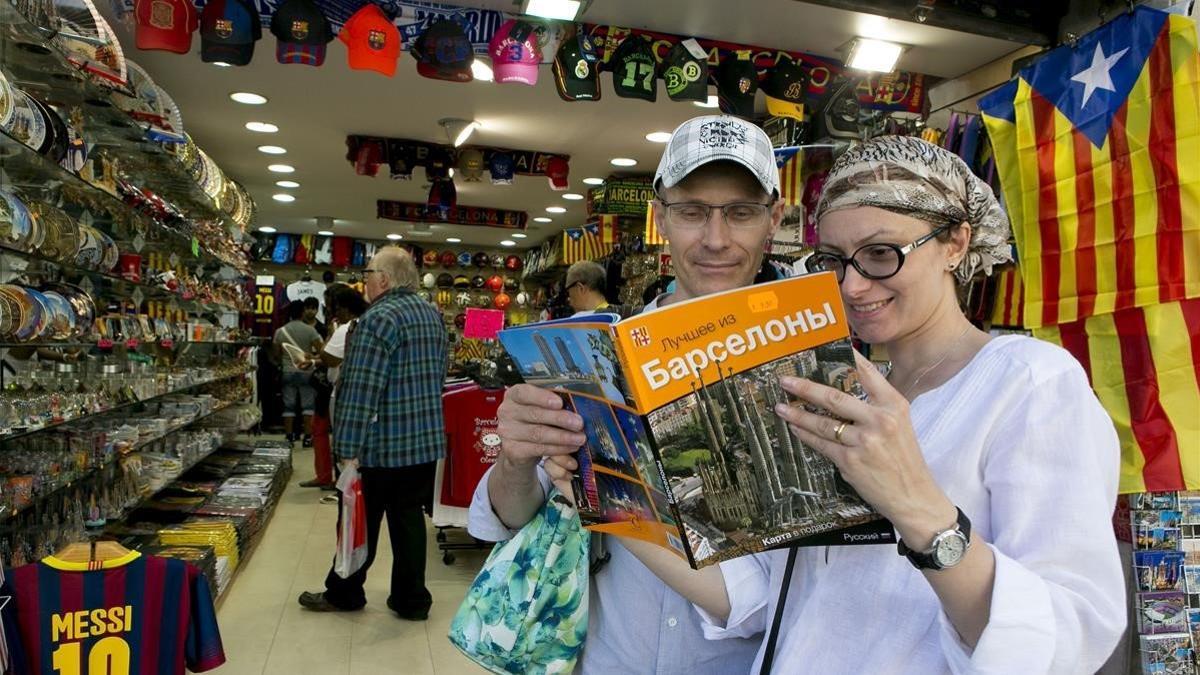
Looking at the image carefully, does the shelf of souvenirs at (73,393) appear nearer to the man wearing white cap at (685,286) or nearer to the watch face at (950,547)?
the man wearing white cap at (685,286)

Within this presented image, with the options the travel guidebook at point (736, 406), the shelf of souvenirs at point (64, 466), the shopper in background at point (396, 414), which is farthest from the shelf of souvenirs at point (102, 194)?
the travel guidebook at point (736, 406)

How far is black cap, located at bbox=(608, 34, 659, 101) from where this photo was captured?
446 cm

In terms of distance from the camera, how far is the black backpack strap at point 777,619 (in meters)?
1.05

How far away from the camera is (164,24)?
12.5ft

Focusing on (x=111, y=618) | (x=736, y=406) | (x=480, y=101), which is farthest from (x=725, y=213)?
(x=480, y=101)

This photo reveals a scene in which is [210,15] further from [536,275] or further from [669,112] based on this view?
[536,275]

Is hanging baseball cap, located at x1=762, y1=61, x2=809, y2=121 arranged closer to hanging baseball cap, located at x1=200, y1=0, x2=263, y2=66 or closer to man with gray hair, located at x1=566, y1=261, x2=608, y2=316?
man with gray hair, located at x1=566, y1=261, x2=608, y2=316

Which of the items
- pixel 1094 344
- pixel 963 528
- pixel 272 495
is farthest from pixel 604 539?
pixel 272 495

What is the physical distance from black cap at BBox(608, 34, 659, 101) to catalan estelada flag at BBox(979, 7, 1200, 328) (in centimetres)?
232

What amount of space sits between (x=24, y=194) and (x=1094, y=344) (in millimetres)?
3639

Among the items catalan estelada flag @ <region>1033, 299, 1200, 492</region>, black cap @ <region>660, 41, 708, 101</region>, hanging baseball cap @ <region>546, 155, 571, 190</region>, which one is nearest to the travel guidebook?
catalan estelada flag @ <region>1033, 299, 1200, 492</region>

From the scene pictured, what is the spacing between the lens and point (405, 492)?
13.3 ft

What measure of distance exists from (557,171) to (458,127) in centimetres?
132

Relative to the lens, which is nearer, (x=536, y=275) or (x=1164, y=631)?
(x=1164, y=631)
